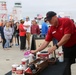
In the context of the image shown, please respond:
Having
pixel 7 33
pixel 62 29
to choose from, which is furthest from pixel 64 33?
pixel 7 33

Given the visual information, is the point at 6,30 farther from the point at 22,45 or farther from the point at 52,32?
the point at 52,32

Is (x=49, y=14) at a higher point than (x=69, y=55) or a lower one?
higher

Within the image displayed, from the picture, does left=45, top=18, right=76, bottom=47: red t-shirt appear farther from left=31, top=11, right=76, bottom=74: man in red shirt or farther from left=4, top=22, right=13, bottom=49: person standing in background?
left=4, top=22, right=13, bottom=49: person standing in background

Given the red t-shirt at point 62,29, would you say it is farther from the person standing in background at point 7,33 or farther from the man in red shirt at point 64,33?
the person standing in background at point 7,33

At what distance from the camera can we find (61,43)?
3.98 metres

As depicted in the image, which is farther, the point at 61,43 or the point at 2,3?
the point at 2,3

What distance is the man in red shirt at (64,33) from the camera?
12.8 ft

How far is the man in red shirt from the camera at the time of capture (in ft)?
12.8

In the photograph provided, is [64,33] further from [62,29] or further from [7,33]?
[7,33]

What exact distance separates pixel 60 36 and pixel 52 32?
0.15 m

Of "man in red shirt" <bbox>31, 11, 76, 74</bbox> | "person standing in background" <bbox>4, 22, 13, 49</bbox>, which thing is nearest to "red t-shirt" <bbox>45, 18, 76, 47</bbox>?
"man in red shirt" <bbox>31, 11, 76, 74</bbox>

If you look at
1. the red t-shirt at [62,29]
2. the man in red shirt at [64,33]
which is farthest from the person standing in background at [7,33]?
the red t-shirt at [62,29]

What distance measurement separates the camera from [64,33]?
13.3ft

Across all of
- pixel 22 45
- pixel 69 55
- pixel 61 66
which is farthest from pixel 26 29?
pixel 61 66
